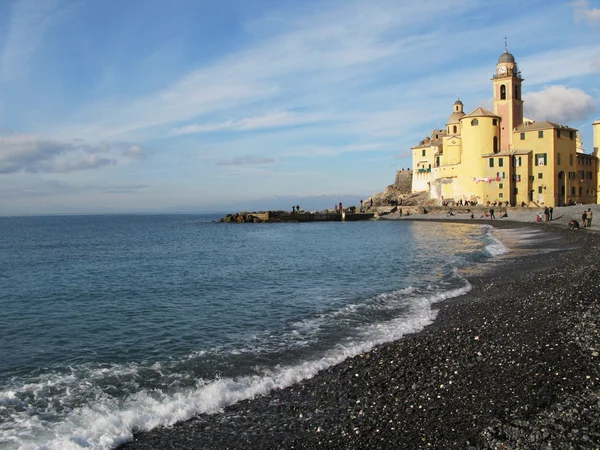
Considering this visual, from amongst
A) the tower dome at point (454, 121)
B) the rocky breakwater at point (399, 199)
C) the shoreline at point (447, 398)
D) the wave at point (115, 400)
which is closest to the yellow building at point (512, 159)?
the tower dome at point (454, 121)

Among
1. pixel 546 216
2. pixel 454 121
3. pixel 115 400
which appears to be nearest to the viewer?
pixel 115 400

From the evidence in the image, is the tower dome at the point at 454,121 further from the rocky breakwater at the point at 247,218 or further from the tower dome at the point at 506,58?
the rocky breakwater at the point at 247,218

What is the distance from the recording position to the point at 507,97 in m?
79.6

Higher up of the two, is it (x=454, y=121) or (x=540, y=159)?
(x=454, y=121)

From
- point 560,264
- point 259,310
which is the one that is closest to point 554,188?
point 560,264

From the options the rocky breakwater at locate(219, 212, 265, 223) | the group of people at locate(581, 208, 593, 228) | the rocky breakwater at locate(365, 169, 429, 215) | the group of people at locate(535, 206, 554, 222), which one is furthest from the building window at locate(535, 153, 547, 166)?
the rocky breakwater at locate(219, 212, 265, 223)

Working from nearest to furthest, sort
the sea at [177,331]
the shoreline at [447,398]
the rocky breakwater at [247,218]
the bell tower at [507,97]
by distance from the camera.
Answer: the shoreline at [447,398], the sea at [177,331], the bell tower at [507,97], the rocky breakwater at [247,218]

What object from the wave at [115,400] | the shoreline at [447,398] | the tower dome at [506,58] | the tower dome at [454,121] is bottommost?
the wave at [115,400]

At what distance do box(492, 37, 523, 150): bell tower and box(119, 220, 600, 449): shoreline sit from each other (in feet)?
237

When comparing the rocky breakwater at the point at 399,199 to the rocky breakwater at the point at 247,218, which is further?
the rocky breakwater at the point at 247,218

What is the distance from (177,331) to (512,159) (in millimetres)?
71746

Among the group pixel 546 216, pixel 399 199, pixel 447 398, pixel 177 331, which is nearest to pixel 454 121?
pixel 399 199

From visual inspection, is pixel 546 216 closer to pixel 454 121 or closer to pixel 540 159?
pixel 540 159

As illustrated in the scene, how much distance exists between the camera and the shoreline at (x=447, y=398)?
736 cm
